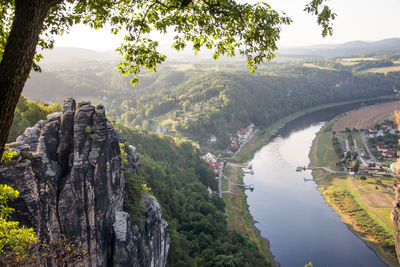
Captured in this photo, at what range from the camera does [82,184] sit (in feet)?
40.0

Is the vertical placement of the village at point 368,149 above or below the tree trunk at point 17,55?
below

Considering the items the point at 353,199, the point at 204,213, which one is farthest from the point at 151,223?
the point at 353,199

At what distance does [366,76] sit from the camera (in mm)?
150250

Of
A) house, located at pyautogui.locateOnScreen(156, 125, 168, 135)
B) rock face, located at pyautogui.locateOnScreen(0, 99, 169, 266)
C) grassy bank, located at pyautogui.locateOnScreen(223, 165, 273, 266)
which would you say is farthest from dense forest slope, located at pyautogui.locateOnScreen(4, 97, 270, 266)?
house, located at pyautogui.locateOnScreen(156, 125, 168, 135)

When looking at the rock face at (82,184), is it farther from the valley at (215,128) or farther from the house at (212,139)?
the house at (212,139)

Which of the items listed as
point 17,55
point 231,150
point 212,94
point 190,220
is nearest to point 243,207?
point 190,220

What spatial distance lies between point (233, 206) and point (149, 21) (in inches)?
1642

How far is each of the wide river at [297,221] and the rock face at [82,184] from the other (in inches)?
1056

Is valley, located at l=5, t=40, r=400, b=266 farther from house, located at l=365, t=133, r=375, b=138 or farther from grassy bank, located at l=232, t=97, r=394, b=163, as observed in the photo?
house, located at l=365, t=133, r=375, b=138

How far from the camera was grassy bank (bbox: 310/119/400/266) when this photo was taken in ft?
117

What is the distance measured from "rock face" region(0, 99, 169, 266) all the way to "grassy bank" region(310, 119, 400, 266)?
32.8m

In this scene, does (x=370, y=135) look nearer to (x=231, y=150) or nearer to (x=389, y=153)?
(x=389, y=153)

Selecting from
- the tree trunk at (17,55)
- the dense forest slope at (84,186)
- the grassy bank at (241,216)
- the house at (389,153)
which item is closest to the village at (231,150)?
the grassy bank at (241,216)

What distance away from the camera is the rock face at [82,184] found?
1127 cm
